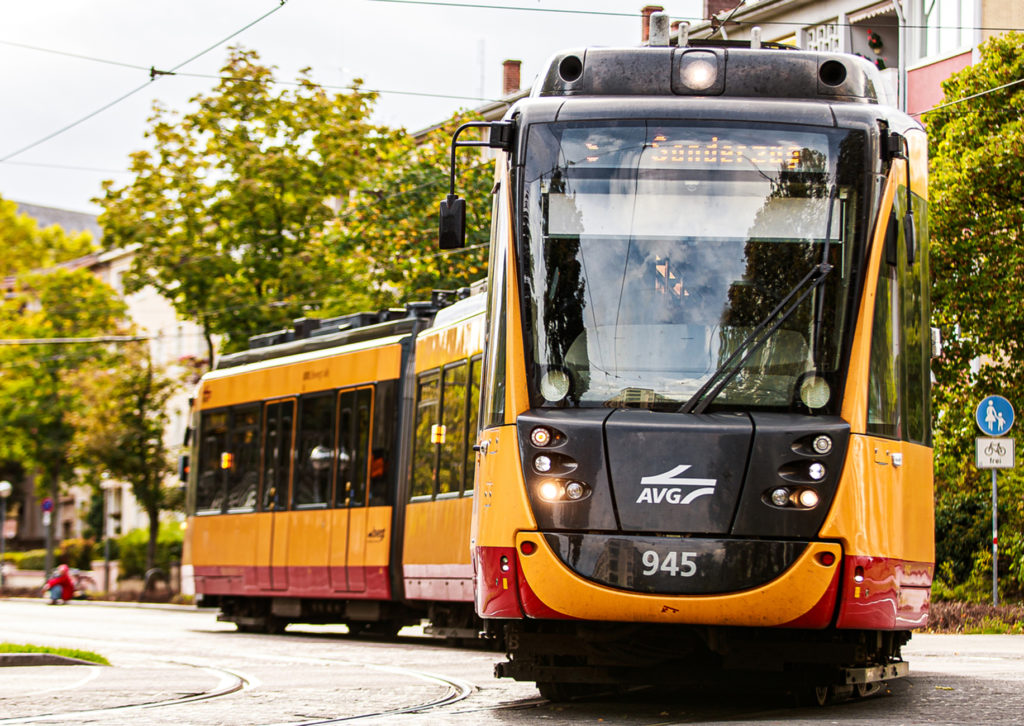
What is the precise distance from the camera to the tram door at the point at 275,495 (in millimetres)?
22219

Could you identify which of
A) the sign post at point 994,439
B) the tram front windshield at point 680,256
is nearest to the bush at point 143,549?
the sign post at point 994,439

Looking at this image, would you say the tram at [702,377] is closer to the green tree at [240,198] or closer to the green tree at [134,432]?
the green tree at [240,198]

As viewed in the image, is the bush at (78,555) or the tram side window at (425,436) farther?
the bush at (78,555)

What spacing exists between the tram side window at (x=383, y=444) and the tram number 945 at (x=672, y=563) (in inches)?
420

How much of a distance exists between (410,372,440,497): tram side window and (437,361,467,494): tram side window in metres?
0.23

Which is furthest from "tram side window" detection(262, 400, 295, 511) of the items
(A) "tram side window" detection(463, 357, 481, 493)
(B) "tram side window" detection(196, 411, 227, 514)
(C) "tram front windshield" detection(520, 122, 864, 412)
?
(C) "tram front windshield" detection(520, 122, 864, 412)

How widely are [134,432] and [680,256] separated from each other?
36.2 m

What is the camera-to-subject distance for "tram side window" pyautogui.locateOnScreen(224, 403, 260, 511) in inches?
914

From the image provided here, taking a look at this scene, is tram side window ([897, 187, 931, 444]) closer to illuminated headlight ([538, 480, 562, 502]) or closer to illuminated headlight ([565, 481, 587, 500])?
illuminated headlight ([565, 481, 587, 500])

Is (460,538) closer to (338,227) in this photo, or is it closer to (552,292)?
(552,292)

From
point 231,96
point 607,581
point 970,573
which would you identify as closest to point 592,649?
point 607,581

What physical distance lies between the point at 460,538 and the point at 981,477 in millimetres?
10912

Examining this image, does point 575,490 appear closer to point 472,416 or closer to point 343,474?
point 472,416

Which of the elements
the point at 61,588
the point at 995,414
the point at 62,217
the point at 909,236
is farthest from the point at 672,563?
the point at 62,217
